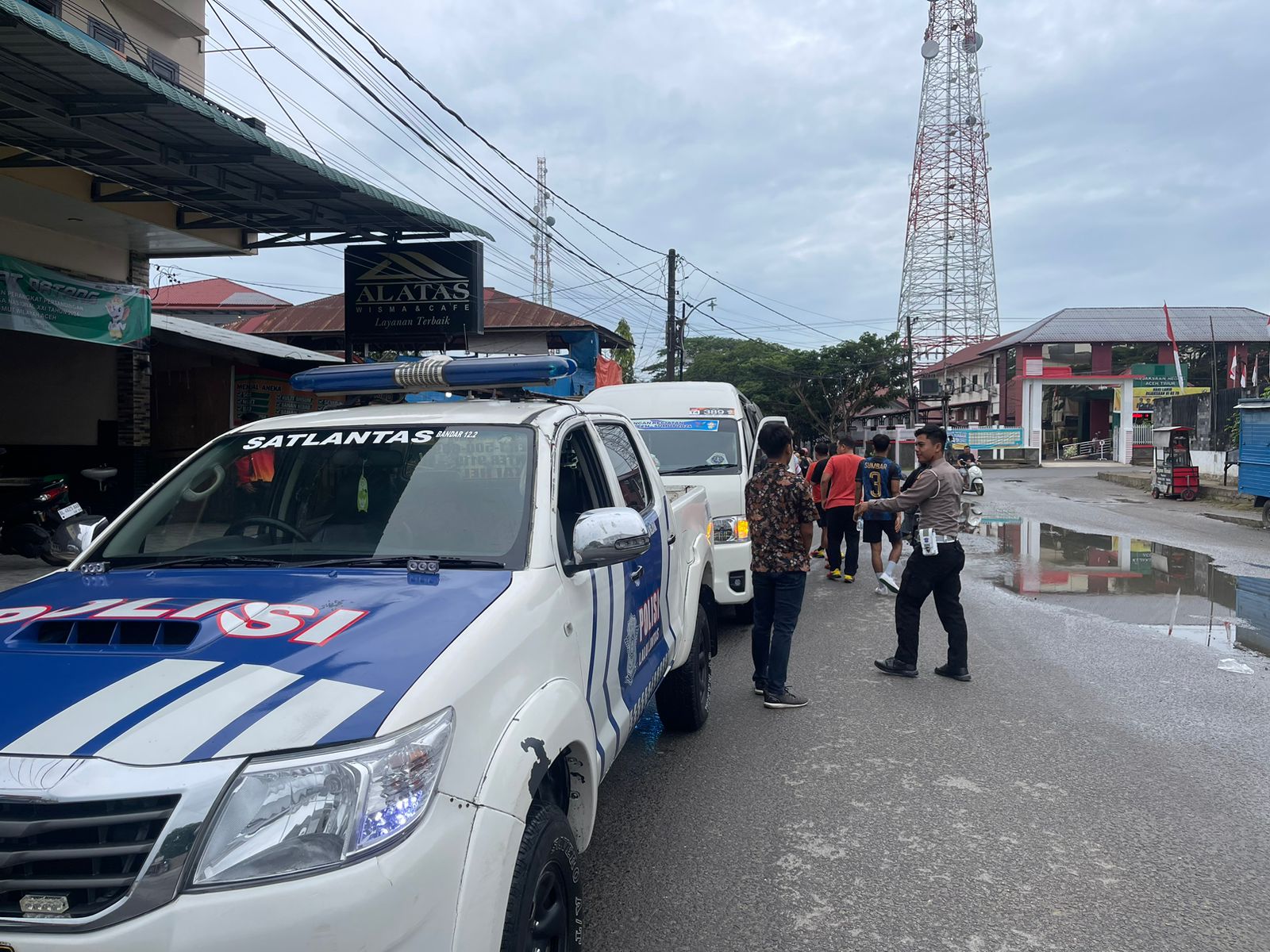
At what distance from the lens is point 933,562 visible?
268 inches

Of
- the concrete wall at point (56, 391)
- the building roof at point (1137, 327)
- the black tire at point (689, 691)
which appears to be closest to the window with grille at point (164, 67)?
the concrete wall at point (56, 391)

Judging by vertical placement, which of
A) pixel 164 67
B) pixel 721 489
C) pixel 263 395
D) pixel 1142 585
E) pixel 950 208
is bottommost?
pixel 1142 585

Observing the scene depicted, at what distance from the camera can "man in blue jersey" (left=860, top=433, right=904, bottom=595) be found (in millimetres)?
11141

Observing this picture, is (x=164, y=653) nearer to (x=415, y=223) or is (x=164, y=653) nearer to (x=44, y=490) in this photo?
(x=44, y=490)

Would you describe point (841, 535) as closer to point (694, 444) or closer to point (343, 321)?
point (694, 444)

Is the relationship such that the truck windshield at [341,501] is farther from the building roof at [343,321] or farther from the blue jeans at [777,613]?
the building roof at [343,321]

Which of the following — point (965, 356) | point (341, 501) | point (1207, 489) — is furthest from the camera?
point (965, 356)

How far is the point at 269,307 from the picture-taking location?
33.4 meters

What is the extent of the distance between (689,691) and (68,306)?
33.1 ft

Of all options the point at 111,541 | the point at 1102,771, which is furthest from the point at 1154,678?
the point at 111,541

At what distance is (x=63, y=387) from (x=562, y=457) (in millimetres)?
13707

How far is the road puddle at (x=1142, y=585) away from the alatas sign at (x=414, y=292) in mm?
7722

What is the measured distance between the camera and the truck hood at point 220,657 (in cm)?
193

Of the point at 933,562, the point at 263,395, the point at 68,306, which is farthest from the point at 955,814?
the point at 263,395
